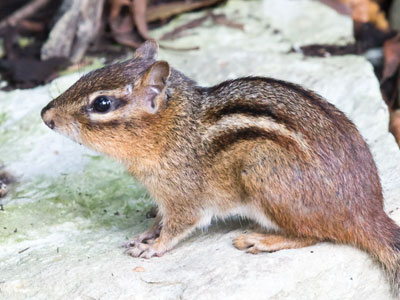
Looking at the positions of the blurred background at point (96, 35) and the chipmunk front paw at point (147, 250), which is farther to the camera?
the blurred background at point (96, 35)

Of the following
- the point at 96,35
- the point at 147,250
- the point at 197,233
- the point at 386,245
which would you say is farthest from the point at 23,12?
the point at 386,245

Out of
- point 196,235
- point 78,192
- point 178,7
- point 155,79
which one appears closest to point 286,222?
point 196,235

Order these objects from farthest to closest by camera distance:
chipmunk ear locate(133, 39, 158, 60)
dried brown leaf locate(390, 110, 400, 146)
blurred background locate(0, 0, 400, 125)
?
1. blurred background locate(0, 0, 400, 125)
2. dried brown leaf locate(390, 110, 400, 146)
3. chipmunk ear locate(133, 39, 158, 60)

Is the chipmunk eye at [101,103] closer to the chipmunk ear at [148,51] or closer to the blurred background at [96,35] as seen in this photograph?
the chipmunk ear at [148,51]

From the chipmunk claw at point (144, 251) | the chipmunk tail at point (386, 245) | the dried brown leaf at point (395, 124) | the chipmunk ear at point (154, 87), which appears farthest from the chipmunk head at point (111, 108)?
the dried brown leaf at point (395, 124)

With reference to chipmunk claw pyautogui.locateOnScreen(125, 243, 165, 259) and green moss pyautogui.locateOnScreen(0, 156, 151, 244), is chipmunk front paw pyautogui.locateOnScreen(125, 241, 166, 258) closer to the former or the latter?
chipmunk claw pyautogui.locateOnScreen(125, 243, 165, 259)

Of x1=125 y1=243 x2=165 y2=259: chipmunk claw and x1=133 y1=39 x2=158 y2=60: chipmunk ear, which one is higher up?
x1=133 y1=39 x2=158 y2=60: chipmunk ear

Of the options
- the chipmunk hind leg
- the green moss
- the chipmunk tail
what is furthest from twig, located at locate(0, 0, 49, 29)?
the chipmunk tail
